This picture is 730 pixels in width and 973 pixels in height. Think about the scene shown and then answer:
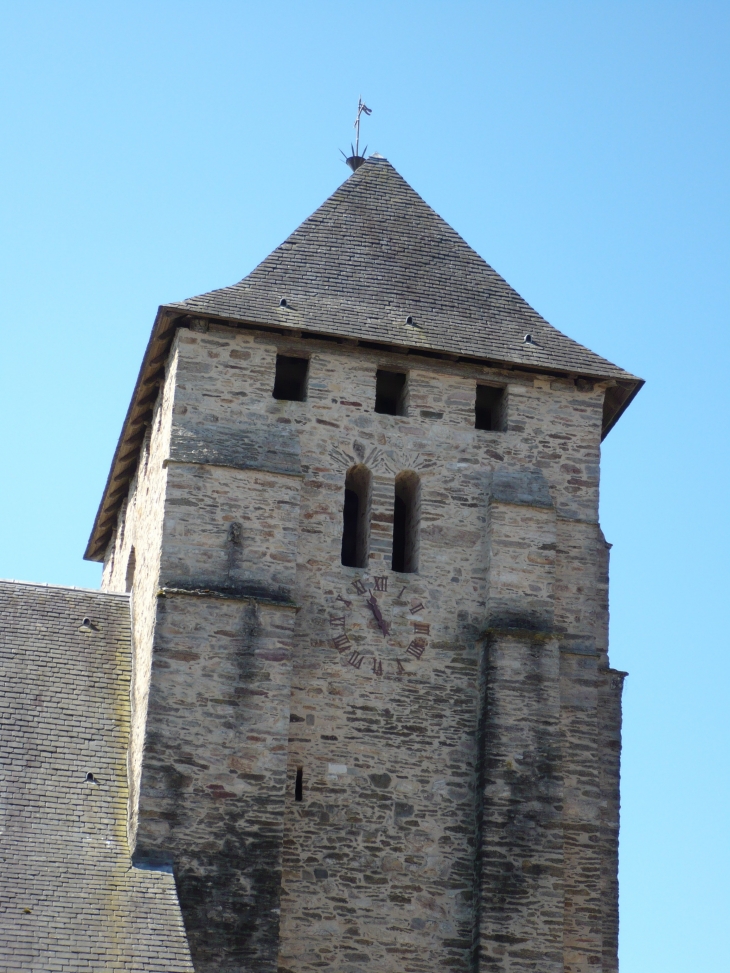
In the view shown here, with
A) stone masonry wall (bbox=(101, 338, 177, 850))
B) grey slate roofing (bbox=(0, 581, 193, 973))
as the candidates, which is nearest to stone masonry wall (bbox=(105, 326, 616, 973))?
stone masonry wall (bbox=(101, 338, 177, 850))

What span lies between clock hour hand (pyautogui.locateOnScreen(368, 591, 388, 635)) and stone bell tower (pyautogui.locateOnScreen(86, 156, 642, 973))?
2 cm

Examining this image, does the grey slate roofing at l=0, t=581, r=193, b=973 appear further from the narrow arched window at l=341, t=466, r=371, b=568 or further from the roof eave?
the narrow arched window at l=341, t=466, r=371, b=568

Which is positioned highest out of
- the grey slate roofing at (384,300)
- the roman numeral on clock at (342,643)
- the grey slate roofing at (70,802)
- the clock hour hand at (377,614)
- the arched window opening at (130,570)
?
the grey slate roofing at (384,300)

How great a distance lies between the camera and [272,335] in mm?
23328

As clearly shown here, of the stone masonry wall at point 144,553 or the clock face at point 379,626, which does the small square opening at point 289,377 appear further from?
the clock face at point 379,626

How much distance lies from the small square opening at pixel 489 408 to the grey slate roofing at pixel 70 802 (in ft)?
17.6

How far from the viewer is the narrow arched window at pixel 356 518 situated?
902 inches

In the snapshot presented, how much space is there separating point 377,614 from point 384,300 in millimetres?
4538

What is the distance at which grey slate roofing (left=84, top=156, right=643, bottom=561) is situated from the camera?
77.0ft

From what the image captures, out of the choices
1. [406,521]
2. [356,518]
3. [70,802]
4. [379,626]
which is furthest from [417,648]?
[70,802]

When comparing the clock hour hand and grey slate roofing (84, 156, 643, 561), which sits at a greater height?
grey slate roofing (84, 156, 643, 561)

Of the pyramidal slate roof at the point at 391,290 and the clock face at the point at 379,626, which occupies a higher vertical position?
the pyramidal slate roof at the point at 391,290

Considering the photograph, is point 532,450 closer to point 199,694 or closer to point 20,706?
point 199,694

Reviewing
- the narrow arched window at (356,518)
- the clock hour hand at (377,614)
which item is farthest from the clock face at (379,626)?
the narrow arched window at (356,518)
